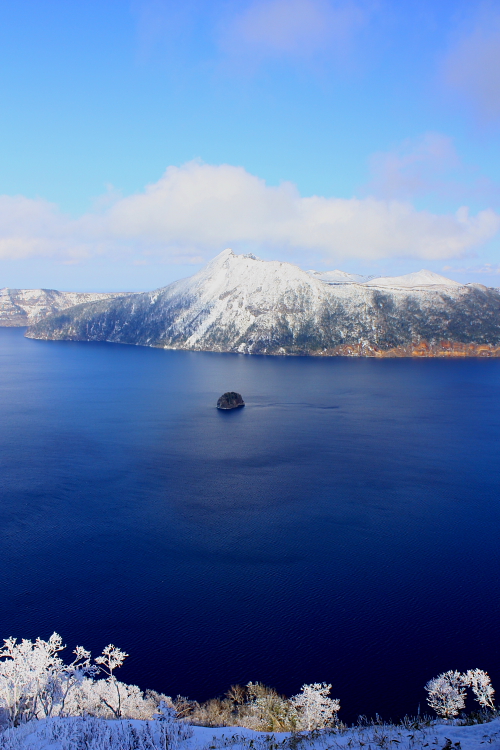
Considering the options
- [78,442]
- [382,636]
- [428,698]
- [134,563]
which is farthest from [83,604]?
[78,442]

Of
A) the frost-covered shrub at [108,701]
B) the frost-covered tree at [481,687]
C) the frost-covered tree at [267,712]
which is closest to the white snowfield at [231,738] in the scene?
the frost-covered tree at [267,712]

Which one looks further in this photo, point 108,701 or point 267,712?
point 108,701

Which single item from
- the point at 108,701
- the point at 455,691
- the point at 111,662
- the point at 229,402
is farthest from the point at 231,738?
the point at 229,402

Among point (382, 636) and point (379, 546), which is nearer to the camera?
point (382, 636)

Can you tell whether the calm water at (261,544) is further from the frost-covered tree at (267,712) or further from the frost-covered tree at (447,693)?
the frost-covered tree at (267,712)

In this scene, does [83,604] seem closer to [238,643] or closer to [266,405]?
[238,643]

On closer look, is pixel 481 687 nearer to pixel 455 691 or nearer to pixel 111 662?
pixel 455 691
